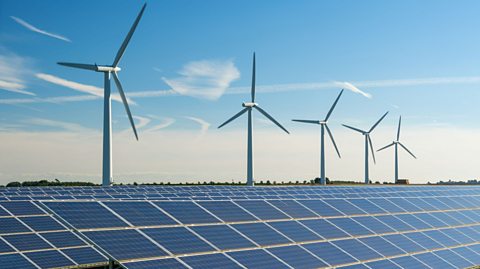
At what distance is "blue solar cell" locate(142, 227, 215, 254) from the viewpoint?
60.4 feet

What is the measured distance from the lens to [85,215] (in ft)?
60.1

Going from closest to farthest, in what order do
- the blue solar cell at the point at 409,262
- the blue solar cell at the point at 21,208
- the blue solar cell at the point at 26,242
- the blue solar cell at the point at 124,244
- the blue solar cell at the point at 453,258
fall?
the blue solar cell at the point at 124,244 < the blue solar cell at the point at 409,262 < the blue solar cell at the point at 453,258 < the blue solar cell at the point at 26,242 < the blue solar cell at the point at 21,208

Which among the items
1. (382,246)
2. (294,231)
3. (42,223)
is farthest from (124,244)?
(42,223)

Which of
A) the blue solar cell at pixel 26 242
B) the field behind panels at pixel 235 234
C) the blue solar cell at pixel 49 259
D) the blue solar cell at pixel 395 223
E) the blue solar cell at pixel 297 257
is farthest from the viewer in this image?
the blue solar cell at pixel 395 223

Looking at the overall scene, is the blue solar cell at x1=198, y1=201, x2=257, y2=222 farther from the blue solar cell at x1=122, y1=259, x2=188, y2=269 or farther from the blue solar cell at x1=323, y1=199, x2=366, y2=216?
the blue solar cell at x1=323, y1=199, x2=366, y2=216

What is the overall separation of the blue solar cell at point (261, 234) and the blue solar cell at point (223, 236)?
457 millimetres

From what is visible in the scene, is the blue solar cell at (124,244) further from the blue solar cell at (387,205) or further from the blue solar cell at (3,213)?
the blue solar cell at (387,205)

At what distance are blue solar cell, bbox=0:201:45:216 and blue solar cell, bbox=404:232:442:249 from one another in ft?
66.5

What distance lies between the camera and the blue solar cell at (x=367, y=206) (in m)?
30.9

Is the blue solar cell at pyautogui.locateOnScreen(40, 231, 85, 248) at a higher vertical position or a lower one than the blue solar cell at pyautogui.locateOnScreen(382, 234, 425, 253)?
lower

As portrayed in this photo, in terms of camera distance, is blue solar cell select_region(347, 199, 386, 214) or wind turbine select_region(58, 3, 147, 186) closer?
blue solar cell select_region(347, 199, 386, 214)

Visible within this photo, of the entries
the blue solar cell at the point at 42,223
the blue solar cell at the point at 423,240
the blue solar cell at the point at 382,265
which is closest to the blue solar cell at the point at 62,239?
the blue solar cell at the point at 42,223

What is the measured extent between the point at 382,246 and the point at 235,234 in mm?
7564

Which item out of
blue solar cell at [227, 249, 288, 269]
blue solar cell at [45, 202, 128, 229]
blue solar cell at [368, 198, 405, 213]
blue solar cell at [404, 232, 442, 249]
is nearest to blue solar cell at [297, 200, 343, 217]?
blue solar cell at [404, 232, 442, 249]
